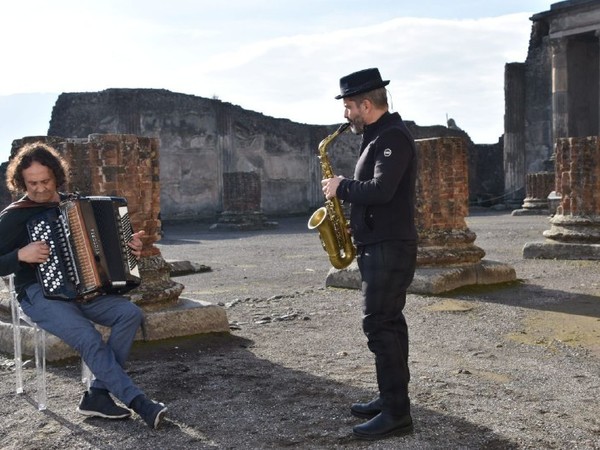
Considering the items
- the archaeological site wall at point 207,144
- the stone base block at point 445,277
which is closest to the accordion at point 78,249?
the stone base block at point 445,277

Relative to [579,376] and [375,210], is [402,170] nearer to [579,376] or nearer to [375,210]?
[375,210]

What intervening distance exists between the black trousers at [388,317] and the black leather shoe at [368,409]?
0.17m

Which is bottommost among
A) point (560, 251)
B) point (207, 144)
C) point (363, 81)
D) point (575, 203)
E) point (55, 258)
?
point (560, 251)

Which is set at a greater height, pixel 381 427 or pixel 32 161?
pixel 32 161

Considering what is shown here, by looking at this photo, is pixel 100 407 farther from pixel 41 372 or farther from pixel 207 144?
pixel 207 144

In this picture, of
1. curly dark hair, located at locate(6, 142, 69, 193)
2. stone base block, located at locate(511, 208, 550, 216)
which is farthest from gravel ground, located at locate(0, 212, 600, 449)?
stone base block, located at locate(511, 208, 550, 216)

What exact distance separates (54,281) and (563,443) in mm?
2402

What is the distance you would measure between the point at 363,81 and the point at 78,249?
1.53 metres

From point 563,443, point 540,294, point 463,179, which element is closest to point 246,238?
point 463,179

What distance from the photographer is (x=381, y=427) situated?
3.50 metres

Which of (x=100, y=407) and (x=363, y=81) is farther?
(x=100, y=407)

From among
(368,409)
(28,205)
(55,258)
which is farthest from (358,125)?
(28,205)

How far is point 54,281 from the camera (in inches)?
152

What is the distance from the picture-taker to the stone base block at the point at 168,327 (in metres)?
5.22
